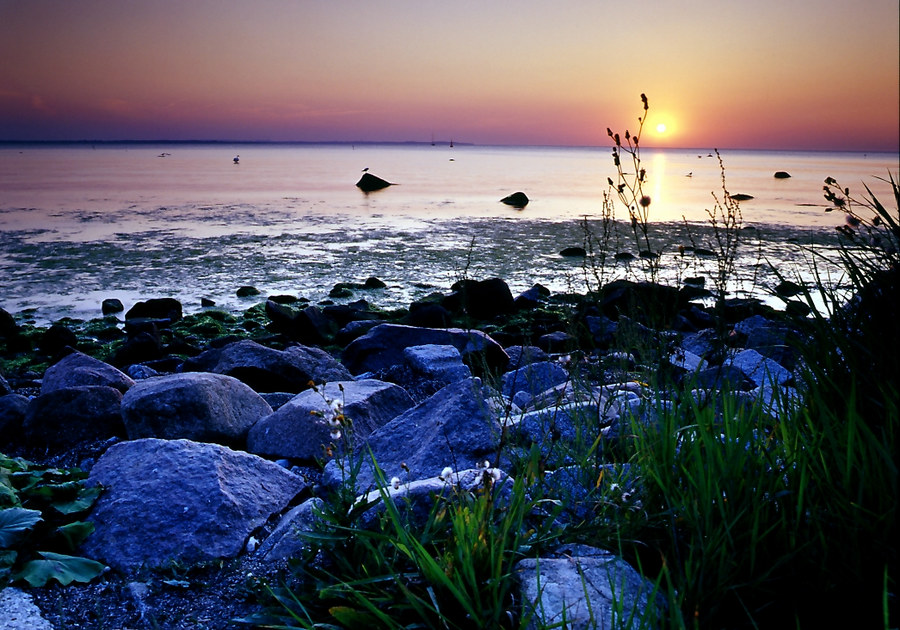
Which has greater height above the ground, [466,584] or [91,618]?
[466,584]

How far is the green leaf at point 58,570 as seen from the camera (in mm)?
3006

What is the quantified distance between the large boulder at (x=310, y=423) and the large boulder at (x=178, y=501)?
1.62ft

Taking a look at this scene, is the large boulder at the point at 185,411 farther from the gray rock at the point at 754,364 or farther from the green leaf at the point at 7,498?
the gray rock at the point at 754,364

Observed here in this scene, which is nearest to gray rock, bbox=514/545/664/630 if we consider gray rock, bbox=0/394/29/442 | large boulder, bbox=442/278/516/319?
gray rock, bbox=0/394/29/442

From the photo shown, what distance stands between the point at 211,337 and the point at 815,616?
9.50 m

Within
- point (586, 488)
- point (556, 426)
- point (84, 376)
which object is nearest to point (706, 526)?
point (586, 488)

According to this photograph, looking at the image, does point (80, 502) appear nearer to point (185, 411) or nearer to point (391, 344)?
point (185, 411)

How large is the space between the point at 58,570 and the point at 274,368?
152 inches

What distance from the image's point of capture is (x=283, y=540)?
10.5 ft

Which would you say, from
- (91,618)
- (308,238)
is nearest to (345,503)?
(91,618)

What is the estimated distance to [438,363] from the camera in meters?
6.18

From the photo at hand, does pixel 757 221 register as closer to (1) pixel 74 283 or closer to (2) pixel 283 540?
(1) pixel 74 283

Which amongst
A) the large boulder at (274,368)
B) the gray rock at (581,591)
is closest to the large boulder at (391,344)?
the large boulder at (274,368)

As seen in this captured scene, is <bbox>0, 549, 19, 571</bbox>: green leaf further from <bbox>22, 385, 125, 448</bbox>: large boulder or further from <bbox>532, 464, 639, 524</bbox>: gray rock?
<bbox>532, 464, 639, 524</bbox>: gray rock
